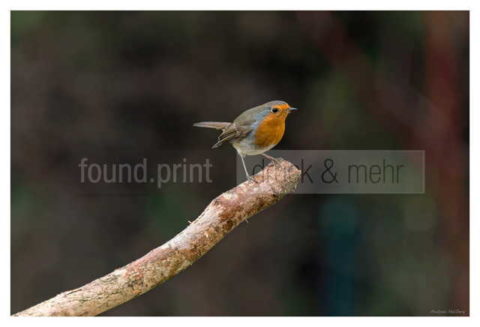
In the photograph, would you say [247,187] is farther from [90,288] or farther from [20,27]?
[20,27]

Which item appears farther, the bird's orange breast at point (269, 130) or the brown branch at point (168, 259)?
the bird's orange breast at point (269, 130)

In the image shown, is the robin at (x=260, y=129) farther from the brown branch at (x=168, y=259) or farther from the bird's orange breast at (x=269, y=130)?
the brown branch at (x=168, y=259)

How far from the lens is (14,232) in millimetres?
3562

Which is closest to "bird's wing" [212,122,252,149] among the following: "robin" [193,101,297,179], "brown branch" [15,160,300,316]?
"robin" [193,101,297,179]

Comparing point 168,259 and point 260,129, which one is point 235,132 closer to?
point 260,129

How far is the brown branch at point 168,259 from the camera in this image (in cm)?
229

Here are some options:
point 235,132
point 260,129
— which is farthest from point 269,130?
point 235,132

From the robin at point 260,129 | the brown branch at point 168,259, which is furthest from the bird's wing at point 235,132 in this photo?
the brown branch at point 168,259

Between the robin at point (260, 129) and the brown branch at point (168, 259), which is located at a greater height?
the robin at point (260, 129)

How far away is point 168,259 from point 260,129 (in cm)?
63

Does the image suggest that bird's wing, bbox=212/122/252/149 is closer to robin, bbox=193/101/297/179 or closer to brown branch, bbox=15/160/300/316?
robin, bbox=193/101/297/179

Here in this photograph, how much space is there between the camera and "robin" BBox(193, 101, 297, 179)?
2617 mm

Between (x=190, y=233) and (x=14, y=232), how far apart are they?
154cm

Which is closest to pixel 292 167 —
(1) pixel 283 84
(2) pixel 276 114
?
(2) pixel 276 114
